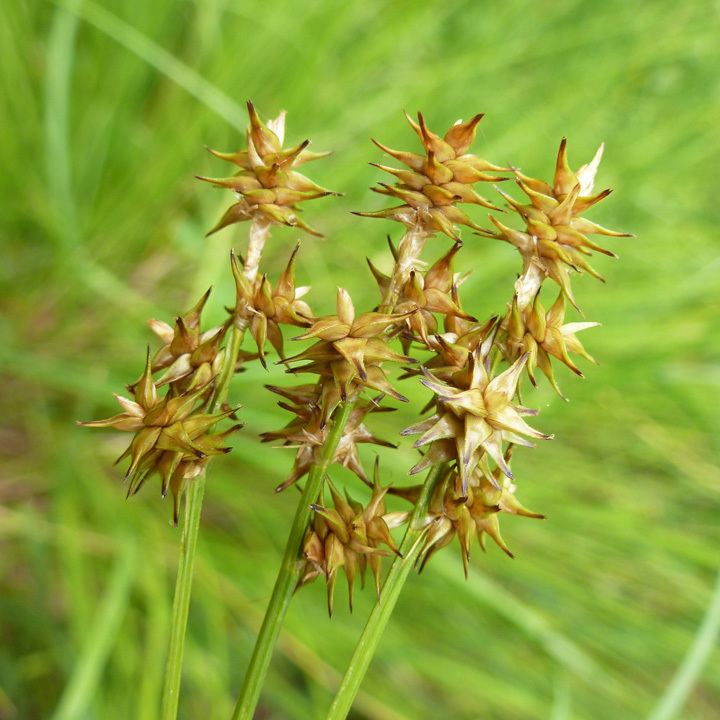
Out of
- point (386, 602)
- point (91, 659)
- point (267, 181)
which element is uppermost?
point (267, 181)

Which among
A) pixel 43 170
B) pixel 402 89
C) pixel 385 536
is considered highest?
pixel 402 89

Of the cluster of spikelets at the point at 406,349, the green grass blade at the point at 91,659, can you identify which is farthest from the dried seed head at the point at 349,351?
the green grass blade at the point at 91,659

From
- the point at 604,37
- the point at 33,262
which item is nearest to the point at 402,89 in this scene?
the point at 604,37

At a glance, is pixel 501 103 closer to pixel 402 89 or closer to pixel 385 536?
pixel 402 89

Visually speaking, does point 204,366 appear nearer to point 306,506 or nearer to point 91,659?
point 306,506

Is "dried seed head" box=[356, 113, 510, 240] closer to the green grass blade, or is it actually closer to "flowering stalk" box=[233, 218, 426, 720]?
"flowering stalk" box=[233, 218, 426, 720]

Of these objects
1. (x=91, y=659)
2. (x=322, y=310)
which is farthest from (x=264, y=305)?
(x=322, y=310)
